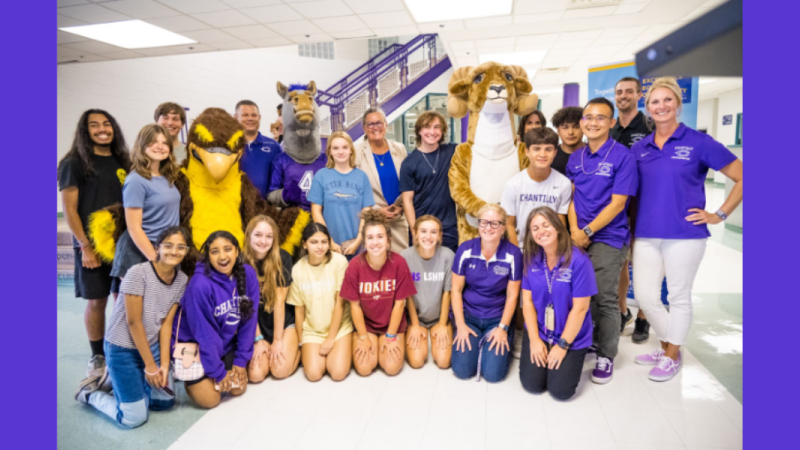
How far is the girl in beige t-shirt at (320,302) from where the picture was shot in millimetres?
2557

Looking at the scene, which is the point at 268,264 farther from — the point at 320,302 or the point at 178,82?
the point at 178,82

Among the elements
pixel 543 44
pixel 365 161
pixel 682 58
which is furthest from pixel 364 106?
pixel 682 58

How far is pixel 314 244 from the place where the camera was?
2.58 metres

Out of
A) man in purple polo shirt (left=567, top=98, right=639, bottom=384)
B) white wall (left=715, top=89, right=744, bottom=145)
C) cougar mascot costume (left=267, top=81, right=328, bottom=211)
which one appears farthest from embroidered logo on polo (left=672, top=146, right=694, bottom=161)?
white wall (left=715, top=89, right=744, bottom=145)

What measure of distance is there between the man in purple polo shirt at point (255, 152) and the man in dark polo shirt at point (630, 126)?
2368 mm

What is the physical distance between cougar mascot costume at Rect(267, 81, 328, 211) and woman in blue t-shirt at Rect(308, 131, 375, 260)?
156 mm

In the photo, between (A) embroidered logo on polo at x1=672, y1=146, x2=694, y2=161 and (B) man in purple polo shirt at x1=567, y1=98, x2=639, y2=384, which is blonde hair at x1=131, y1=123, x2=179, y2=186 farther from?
(A) embroidered logo on polo at x1=672, y1=146, x2=694, y2=161

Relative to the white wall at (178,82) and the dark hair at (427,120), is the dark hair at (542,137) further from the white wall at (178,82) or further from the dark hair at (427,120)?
the white wall at (178,82)

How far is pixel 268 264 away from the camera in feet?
8.31

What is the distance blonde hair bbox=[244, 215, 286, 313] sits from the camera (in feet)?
8.24

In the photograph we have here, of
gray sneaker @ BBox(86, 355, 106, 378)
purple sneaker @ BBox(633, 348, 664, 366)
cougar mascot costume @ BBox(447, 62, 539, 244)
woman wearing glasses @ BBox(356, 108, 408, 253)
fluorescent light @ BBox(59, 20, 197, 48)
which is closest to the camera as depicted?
gray sneaker @ BBox(86, 355, 106, 378)

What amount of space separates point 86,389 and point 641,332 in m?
3.33

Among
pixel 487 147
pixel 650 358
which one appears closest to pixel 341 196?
pixel 487 147

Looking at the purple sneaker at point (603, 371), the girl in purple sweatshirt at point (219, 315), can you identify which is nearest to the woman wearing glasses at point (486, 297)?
the purple sneaker at point (603, 371)
